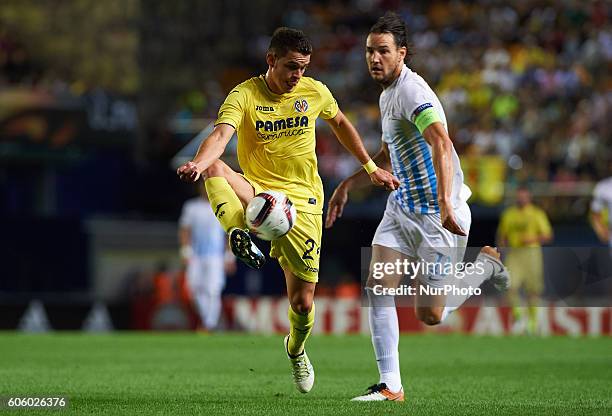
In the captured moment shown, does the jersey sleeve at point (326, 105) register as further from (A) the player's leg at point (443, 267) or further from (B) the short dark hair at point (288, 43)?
(A) the player's leg at point (443, 267)

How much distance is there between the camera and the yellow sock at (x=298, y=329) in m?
8.48

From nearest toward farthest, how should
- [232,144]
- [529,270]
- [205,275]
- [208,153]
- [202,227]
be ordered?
[208,153], [529,270], [202,227], [205,275], [232,144]

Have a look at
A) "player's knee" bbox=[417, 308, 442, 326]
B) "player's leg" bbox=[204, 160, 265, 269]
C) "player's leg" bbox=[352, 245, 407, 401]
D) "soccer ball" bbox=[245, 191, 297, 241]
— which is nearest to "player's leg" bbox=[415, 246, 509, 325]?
"player's knee" bbox=[417, 308, 442, 326]

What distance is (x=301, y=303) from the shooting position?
840 cm

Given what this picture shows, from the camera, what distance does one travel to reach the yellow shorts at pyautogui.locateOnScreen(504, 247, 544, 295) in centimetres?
1572

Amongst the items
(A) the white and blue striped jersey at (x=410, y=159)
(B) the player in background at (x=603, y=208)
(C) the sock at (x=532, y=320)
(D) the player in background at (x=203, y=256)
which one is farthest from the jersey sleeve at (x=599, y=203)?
(A) the white and blue striped jersey at (x=410, y=159)

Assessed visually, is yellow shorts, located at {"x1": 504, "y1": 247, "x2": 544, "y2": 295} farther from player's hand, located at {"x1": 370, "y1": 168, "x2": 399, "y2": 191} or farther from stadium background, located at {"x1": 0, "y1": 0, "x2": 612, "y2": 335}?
player's hand, located at {"x1": 370, "y1": 168, "x2": 399, "y2": 191}

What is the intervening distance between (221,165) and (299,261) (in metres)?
0.83

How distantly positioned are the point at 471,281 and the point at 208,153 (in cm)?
213

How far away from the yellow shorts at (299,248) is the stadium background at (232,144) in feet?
32.4

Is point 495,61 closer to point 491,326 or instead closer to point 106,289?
point 491,326

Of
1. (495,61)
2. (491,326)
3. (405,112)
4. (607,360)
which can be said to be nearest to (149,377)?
(405,112)

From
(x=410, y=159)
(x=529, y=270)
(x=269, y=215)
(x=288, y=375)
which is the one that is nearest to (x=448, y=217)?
(x=410, y=159)

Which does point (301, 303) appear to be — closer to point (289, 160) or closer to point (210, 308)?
point (289, 160)
